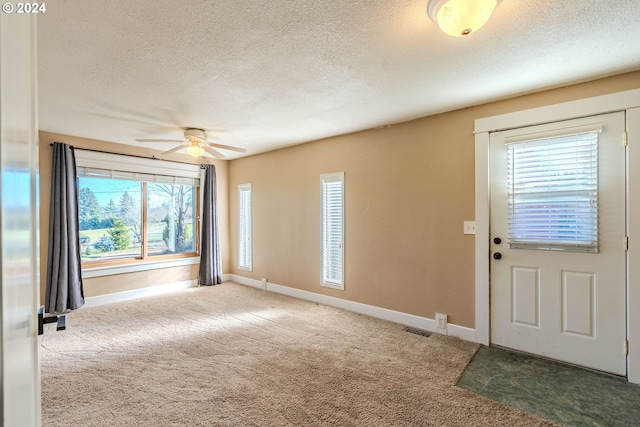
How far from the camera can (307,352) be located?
280 cm

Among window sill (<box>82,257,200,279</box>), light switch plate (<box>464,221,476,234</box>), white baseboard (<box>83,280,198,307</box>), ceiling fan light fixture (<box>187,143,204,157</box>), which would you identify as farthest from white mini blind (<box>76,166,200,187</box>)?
light switch plate (<box>464,221,476,234</box>)

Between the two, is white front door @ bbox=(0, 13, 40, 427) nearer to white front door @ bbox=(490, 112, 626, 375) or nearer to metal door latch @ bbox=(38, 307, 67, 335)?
metal door latch @ bbox=(38, 307, 67, 335)

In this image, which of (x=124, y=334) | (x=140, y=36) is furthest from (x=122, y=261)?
(x=140, y=36)

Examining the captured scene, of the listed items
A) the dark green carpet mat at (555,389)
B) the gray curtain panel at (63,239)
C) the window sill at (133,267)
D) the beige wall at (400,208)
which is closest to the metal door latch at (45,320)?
the dark green carpet mat at (555,389)

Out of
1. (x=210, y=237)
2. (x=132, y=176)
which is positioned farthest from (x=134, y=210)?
(x=210, y=237)

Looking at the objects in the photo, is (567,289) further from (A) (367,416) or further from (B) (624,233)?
(A) (367,416)

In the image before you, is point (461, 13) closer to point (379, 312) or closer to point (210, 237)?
point (379, 312)

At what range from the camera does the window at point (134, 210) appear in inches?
170

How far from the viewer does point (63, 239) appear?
3852 mm

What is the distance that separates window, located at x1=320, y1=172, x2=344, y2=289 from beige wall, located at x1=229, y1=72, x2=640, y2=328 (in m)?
0.10

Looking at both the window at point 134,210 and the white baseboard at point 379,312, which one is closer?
the white baseboard at point 379,312

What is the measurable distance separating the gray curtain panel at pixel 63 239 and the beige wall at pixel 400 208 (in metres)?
2.76

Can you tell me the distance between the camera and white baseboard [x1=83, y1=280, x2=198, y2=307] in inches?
168

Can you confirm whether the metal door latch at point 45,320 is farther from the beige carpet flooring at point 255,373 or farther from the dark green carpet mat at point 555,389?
the dark green carpet mat at point 555,389
